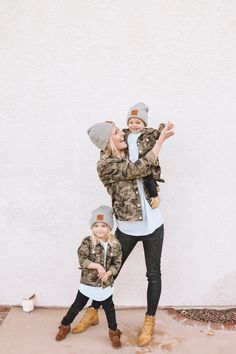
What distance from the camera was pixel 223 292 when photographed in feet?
14.7

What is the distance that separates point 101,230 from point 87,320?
920 millimetres

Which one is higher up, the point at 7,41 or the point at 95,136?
the point at 7,41

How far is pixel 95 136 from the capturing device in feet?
11.3

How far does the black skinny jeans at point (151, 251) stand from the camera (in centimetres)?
372

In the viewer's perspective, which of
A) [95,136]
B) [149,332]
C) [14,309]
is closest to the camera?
[95,136]

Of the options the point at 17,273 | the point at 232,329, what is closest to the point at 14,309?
the point at 17,273

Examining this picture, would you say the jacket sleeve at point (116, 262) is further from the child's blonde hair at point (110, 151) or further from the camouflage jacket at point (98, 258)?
the child's blonde hair at point (110, 151)

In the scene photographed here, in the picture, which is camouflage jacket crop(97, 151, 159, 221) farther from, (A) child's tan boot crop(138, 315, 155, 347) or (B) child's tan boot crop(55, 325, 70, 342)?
(B) child's tan boot crop(55, 325, 70, 342)

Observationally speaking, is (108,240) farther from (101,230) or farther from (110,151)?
(110,151)

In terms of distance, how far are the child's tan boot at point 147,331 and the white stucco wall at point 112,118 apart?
1.84 feet

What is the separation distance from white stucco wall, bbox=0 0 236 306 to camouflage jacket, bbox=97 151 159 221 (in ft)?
2.13

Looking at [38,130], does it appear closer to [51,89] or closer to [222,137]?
[51,89]

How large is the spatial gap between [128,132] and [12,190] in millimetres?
1283

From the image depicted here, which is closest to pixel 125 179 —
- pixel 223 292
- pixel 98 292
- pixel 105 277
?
pixel 105 277
